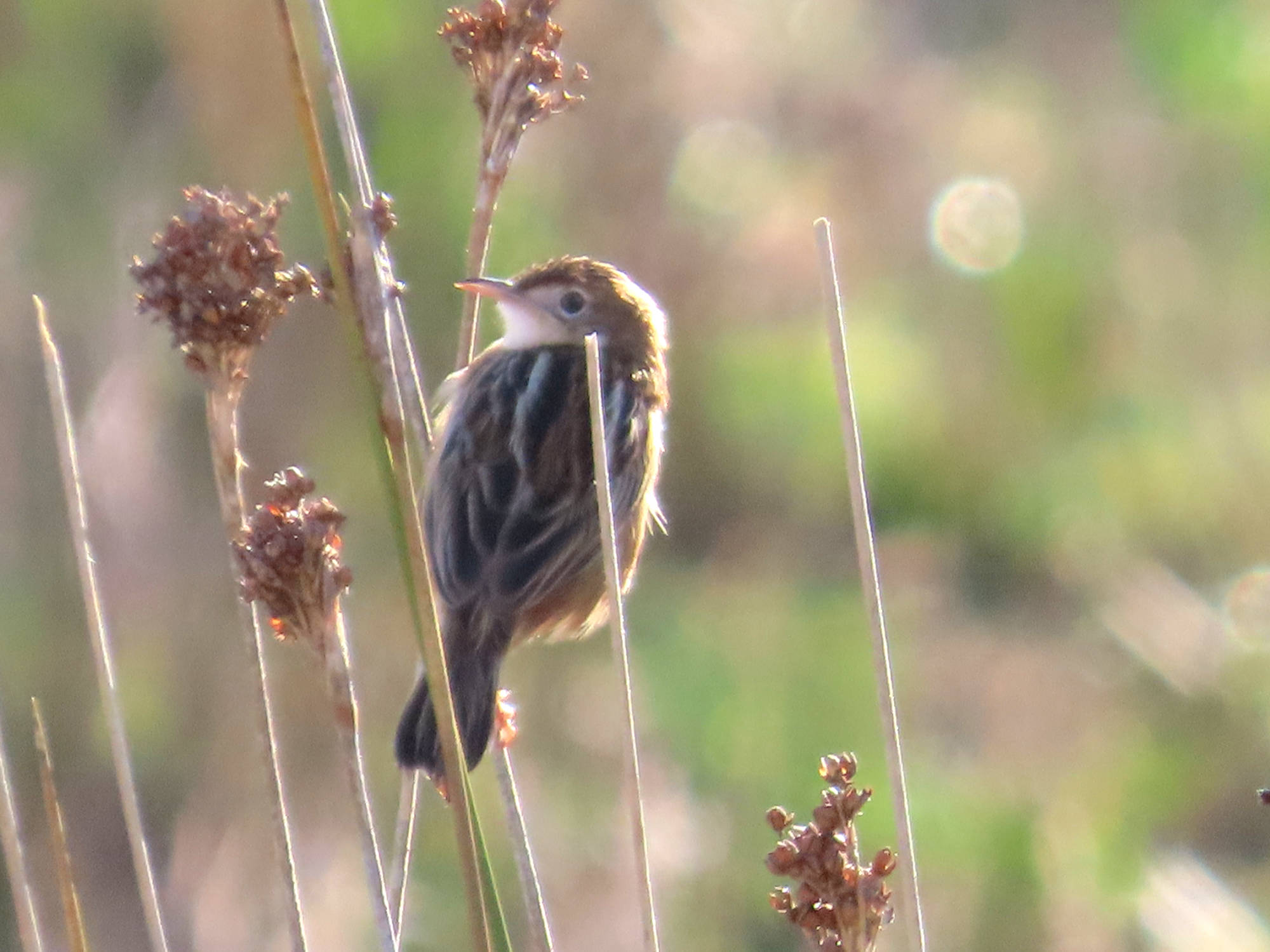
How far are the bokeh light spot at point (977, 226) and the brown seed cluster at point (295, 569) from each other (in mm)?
8417

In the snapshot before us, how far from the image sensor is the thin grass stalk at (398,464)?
6.90ft

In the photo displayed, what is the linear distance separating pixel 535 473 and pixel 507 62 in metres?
1.59

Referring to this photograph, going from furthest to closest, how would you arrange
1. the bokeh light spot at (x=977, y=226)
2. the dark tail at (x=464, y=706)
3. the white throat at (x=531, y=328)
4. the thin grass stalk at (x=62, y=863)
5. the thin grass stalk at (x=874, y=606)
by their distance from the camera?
the bokeh light spot at (x=977, y=226), the white throat at (x=531, y=328), the dark tail at (x=464, y=706), the thin grass stalk at (x=62, y=863), the thin grass stalk at (x=874, y=606)

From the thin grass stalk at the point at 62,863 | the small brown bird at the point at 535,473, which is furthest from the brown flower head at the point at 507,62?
the thin grass stalk at the point at 62,863

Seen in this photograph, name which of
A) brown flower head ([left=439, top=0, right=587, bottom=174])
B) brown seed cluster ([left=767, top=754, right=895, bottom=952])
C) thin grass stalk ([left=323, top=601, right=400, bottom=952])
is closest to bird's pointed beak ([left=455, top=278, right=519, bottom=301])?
brown flower head ([left=439, top=0, right=587, bottom=174])

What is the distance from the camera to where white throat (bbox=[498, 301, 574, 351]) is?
193 inches

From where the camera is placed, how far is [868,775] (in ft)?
25.0


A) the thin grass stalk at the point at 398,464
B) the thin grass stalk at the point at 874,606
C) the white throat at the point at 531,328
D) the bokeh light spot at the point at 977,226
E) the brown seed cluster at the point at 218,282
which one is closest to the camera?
the thin grass stalk at the point at 398,464

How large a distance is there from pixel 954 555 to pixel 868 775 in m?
2.29

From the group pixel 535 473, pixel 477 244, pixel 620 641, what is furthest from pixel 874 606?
pixel 535 473

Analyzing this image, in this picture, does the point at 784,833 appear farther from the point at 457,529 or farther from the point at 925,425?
the point at 925,425

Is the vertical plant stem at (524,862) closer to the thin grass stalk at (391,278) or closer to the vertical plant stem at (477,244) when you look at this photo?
the thin grass stalk at (391,278)

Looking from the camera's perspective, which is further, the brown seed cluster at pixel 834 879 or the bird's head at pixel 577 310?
the bird's head at pixel 577 310

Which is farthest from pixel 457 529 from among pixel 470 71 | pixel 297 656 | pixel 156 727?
pixel 156 727
